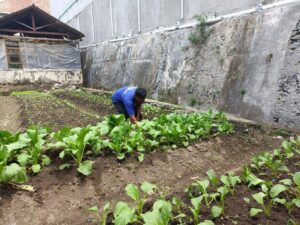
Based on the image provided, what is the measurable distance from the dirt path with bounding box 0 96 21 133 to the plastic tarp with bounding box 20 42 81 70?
6.59m

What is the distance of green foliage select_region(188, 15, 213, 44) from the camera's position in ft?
29.2

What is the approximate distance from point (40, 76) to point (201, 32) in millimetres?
13631

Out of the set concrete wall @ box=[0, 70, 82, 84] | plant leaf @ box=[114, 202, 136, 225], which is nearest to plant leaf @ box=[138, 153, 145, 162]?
plant leaf @ box=[114, 202, 136, 225]

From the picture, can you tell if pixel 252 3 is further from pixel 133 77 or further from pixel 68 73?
pixel 68 73

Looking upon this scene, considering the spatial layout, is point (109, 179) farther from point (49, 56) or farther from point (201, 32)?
point (49, 56)

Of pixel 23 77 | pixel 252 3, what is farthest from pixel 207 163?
pixel 23 77

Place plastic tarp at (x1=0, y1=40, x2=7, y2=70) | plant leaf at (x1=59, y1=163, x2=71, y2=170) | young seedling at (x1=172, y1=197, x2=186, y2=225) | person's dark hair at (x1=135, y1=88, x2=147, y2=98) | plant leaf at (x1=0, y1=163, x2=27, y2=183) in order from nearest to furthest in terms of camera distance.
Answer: young seedling at (x1=172, y1=197, x2=186, y2=225) < plant leaf at (x1=0, y1=163, x2=27, y2=183) < plant leaf at (x1=59, y1=163, x2=71, y2=170) < person's dark hair at (x1=135, y1=88, x2=147, y2=98) < plastic tarp at (x1=0, y1=40, x2=7, y2=70)

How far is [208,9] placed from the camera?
9.08 meters

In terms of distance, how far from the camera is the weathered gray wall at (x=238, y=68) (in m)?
6.14

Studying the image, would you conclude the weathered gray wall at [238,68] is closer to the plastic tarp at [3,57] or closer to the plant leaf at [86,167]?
the plant leaf at [86,167]

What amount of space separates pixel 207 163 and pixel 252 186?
157cm

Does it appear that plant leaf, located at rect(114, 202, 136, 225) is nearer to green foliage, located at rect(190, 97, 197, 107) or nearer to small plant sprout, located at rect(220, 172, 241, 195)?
small plant sprout, located at rect(220, 172, 241, 195)

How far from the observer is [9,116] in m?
9.52

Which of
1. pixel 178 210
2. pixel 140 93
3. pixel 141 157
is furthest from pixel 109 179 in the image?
pixel 140 93
